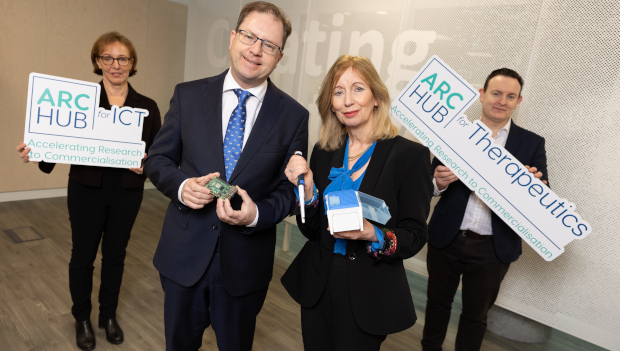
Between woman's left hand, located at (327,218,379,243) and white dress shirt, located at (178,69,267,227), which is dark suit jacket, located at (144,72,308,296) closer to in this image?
white dress shirt, located at (178,69,267,227)

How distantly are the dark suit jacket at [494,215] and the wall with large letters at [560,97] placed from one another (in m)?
0.52

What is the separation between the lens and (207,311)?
166 cm

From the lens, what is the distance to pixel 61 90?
7.06 feet

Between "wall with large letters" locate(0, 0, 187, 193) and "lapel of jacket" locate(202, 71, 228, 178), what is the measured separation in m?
4.69

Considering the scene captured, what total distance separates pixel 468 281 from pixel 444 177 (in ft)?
2.25

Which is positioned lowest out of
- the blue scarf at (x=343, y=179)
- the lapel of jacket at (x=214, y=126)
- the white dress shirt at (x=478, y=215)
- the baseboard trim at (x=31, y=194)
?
the baseboard trim at (x=31, y=194)

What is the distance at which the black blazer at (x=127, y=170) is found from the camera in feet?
7.54

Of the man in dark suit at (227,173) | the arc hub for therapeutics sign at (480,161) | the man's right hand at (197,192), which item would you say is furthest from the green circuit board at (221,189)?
the arc hub for therapeutics sign at (480,161)

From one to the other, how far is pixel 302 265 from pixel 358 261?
25cm

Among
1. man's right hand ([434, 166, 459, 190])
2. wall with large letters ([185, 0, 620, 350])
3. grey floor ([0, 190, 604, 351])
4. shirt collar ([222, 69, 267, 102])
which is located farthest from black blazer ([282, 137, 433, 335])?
wall with large letters ([185, 0, 620, 350])

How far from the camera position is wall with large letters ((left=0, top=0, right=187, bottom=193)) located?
4.83 metres

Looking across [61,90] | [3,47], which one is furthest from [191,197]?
[3,47]

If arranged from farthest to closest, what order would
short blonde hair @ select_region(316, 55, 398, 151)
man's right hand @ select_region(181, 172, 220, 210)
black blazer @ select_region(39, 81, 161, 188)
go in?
black blazer @ select_region(39, 81, 161, 188)
short blonde hair @ select_region(316, 55, 398, 151)
man's right hand @ select_region(181, 172, 220, 210)

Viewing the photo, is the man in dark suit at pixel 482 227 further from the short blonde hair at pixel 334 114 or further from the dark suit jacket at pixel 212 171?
the dark suit jacket at pixel 212 171
